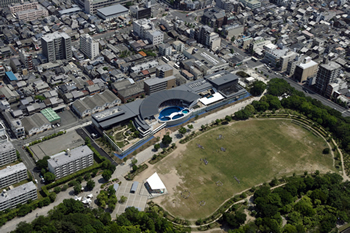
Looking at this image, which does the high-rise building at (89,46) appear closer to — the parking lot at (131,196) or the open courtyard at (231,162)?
the open courtyard at (231,162)

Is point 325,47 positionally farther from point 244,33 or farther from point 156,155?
point 156,155

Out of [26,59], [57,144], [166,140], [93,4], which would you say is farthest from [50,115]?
[93,4]

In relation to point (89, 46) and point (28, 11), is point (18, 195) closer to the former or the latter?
point (89, 46)

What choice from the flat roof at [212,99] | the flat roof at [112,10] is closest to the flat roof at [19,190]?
the flat roof at [212,99]

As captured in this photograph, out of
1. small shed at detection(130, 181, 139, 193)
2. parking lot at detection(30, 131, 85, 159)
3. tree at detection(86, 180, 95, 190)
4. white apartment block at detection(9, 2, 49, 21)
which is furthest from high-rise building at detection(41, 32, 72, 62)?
small shed at detection(130, 181, 139, 193)

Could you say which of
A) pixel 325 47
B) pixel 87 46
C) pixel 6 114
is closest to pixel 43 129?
pixel 6 114

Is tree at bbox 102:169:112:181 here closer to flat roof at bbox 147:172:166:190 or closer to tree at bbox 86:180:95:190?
tree at bbox 86:180:95:190
